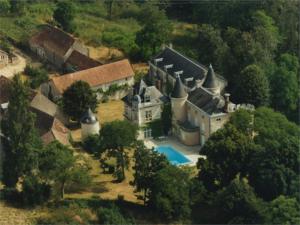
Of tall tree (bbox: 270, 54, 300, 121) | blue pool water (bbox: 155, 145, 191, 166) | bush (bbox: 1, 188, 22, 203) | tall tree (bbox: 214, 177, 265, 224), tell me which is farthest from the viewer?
tall tree (bbox: 270, 54, 300, 121)

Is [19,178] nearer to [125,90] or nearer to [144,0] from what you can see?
[125,90]

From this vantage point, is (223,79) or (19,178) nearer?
(19,178)

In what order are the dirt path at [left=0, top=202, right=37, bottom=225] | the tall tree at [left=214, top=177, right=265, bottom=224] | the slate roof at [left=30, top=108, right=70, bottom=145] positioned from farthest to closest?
the slate roof at [left=30, top=108, right=70, bottom=145], the tall tree at [left=214, top=177, right=265, bottom=224], the dirt path at [left=0, top=202, right=37, bottom=225]

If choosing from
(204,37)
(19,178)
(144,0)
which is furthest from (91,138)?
Result: (144,0)

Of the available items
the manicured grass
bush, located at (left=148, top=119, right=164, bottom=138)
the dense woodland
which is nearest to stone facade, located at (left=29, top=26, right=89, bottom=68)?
the dense woodland

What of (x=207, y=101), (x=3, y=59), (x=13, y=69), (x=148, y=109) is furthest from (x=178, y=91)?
(x=3, y=59)

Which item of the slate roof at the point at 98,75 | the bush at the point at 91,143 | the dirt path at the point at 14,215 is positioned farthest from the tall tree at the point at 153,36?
the dirt path at the point at 14,215

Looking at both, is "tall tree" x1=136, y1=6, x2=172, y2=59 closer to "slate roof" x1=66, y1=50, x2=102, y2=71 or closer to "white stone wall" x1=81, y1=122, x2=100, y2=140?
"slate roof" x1=66, y1=50, x2=102, y2=71
